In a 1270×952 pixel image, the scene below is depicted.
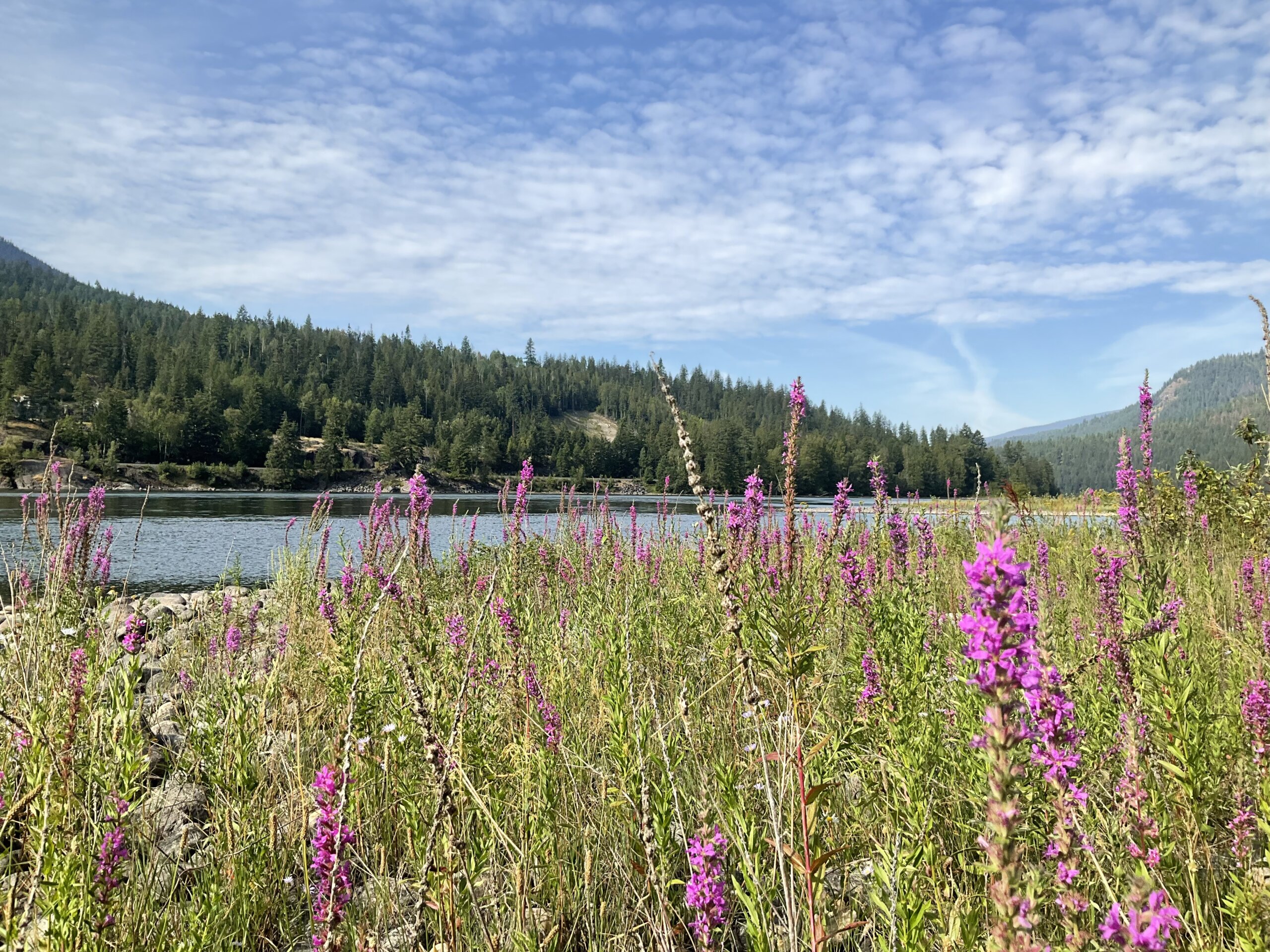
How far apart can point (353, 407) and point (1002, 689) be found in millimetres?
→ 133918

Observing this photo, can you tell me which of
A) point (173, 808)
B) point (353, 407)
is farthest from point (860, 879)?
point (353, 407)

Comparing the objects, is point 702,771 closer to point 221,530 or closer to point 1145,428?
point 1145,428

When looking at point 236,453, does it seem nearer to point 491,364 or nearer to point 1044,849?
point 491,364

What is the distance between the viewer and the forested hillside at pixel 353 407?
90250mm

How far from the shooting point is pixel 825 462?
96.8 meters

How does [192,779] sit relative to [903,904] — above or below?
below

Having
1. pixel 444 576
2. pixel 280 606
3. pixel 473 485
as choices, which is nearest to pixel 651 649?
pixel 444 576

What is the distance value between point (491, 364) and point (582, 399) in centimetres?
2556

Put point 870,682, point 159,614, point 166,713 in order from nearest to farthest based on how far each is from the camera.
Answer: point 870,682
point 166,713
point 159,614

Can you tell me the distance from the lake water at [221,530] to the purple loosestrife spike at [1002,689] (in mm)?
7007

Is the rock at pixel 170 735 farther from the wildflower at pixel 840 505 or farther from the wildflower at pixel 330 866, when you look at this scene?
the wildflower at pixel 840 505

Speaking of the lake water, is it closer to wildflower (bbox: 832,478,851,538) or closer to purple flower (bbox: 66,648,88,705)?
purple flower (bbox: 66,648,88,705)

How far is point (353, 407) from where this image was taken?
124000 millimetres

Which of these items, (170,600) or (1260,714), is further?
(170,600)
